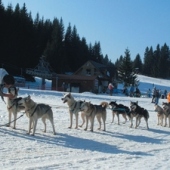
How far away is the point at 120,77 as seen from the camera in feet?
202

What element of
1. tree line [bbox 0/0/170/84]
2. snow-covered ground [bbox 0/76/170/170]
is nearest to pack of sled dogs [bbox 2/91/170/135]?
snow-covered ground [bbox 0/76/170/170]

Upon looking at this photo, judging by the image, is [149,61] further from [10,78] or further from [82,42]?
[10,78]

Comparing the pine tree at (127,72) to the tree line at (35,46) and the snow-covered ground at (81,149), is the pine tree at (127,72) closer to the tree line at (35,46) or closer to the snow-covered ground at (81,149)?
the tree line at (35,46)

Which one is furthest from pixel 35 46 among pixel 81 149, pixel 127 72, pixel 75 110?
pixel 81 149

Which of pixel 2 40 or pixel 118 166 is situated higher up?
pixel 2 40

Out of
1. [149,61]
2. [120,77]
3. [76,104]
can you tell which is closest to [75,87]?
[120,77]

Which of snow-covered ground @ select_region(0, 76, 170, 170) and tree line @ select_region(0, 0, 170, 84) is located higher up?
tree line @ select_region(0, 0, 170, 84)

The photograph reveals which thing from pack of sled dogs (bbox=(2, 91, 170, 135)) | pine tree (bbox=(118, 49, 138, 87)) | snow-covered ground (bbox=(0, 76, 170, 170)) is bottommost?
snow-covered ground (bbox=(0, 76, 170, 170))

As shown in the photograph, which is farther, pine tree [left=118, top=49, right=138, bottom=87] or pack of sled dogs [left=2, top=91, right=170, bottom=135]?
pine tree [left=118, top=49, right=138, bottom=87]

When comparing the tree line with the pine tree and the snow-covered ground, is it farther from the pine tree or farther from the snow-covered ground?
the snow-covered ground

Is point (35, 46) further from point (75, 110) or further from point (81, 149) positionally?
point (81, 149)

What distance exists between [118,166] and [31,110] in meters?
3.81

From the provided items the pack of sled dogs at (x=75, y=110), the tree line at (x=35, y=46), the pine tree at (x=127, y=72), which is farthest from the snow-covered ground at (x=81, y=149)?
the pine tree at (x=127, y=72)

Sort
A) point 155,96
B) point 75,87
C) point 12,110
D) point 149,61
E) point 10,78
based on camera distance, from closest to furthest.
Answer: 1. point 10,78
2. point 12,110
3. point 155,96
4. point 75,87
5. point 149,61
